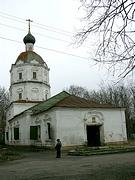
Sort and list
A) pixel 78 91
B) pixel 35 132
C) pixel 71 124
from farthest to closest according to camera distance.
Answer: pixel 78 91
pixel 35 132
pixel 71 124

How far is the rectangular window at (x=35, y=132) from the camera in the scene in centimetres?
3687

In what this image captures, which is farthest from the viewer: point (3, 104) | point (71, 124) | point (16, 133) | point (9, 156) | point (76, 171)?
point (3, 104)

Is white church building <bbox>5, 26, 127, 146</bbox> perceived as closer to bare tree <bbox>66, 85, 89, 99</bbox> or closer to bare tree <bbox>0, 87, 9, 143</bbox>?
bare tree <bbox>0, 87, 9, 143</bbox>

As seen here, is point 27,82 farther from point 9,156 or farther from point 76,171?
point 76,171

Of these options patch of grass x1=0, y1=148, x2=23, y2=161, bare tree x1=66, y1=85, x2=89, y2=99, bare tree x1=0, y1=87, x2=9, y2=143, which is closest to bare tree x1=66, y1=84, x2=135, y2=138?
bare tree x1=66, y1=85, x2=89, y2=99

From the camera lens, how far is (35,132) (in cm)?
3759

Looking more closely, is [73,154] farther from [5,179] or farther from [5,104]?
[5,104]

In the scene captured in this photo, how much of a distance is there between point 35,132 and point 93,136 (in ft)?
24.6

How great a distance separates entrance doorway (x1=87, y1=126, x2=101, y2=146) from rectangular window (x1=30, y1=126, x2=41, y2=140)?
6268 mm

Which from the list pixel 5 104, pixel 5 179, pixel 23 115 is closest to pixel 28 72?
pixel 23 115

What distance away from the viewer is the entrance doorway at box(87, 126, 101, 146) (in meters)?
34.8

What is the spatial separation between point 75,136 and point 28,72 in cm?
1968

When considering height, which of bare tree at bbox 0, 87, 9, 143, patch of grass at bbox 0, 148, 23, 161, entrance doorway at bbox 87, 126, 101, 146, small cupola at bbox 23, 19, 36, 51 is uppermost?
small cupola at bbox 23, 19, 36, 51

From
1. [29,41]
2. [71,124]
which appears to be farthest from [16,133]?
[29,41]
